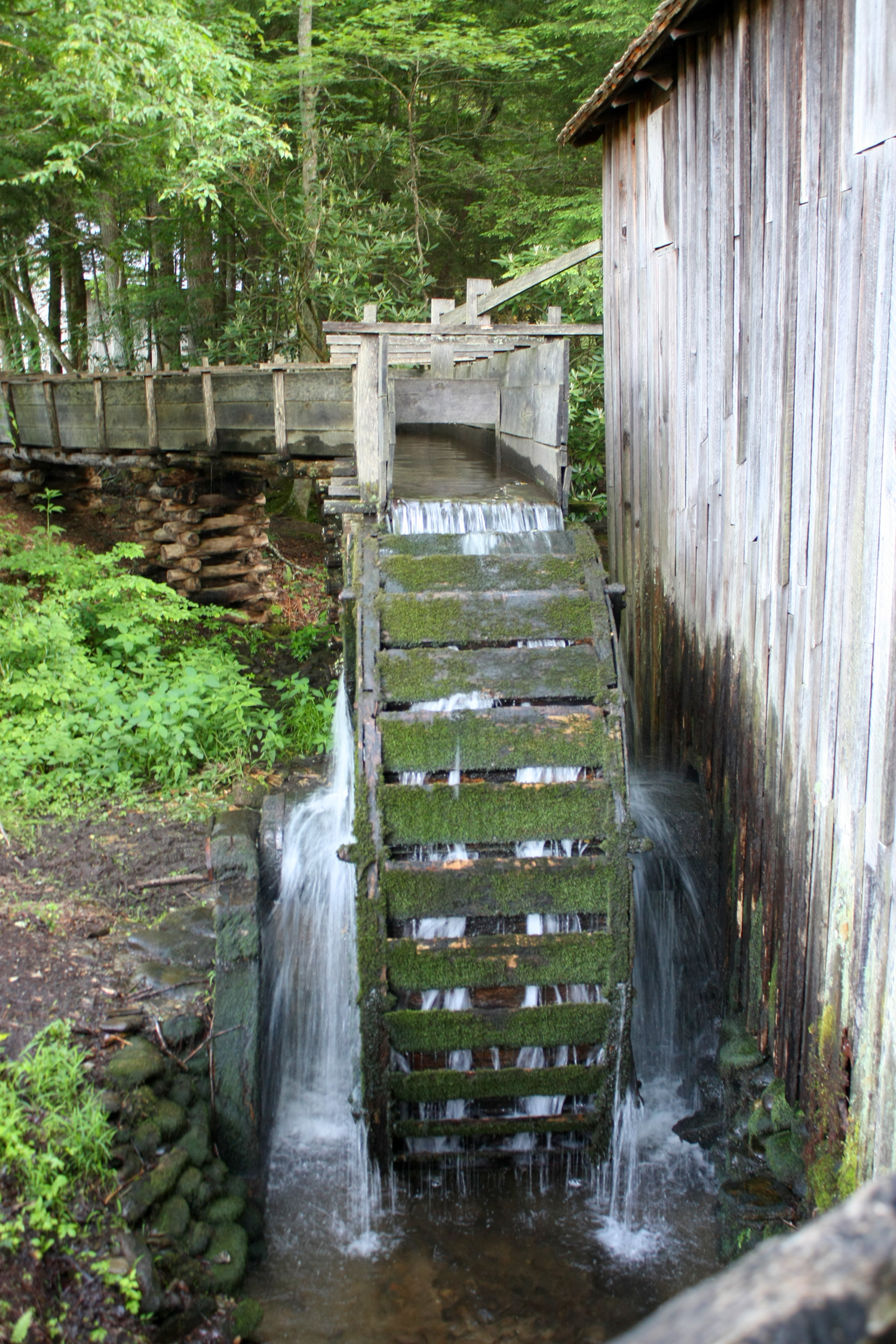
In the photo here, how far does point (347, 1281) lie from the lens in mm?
4227

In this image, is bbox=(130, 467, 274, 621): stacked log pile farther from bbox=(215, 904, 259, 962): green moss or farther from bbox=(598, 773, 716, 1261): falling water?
bbox=(598, 773, 716, 1261): falling water

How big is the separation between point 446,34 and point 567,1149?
13054mm

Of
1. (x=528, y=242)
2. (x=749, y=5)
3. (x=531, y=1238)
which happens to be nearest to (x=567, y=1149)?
(x=531, y=1238)

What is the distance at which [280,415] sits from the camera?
30.7 feet

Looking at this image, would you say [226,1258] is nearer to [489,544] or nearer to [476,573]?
[476,573]

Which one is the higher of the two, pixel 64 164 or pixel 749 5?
pixel 64 164

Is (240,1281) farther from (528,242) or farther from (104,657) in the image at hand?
(528,242)

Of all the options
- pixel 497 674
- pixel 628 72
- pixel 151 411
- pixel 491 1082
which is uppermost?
pixel 628 72

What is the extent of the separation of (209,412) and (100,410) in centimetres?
179

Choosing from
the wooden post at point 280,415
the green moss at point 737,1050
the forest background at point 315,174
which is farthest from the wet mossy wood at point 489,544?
the forest background at point 315,174

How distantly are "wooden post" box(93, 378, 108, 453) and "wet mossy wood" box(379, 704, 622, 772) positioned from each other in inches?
288

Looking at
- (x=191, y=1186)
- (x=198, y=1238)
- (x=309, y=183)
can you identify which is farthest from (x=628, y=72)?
(x=309, y=183)

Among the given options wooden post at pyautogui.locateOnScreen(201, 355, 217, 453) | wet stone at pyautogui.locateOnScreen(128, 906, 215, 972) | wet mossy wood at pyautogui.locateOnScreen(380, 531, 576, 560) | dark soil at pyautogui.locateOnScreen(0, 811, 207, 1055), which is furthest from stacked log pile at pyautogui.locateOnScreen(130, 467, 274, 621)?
wet stone at pyautogui.locateOnScreen(128, 906, 215, 972)

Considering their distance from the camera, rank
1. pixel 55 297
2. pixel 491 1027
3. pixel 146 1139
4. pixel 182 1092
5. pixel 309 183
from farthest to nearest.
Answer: pixel 55 297
pixel 309 183
pixel 491 1027
pixel 182 1092
pixel 146 1139
